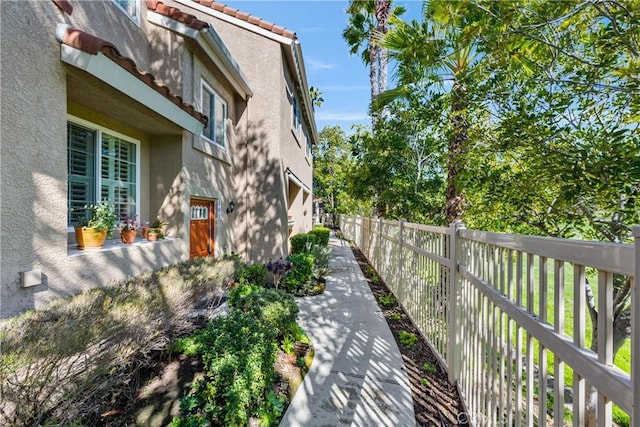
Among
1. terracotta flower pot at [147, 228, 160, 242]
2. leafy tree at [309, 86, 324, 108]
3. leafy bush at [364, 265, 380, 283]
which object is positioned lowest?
leafy bush at [364, 265, 380, 283]

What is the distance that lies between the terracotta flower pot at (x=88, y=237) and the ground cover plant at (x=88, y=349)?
92cm

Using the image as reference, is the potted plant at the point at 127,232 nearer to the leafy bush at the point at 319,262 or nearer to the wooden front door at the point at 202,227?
the wooden front door at the point at 202,227

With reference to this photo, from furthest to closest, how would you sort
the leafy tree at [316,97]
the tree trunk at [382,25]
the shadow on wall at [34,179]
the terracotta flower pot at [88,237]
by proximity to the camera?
the leafy tree at [316,97]
the tree trunk at [382,25]
the terracotta flower pot at [88,237]
the shadow on wall at [34,179]

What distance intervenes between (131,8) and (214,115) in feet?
8.77

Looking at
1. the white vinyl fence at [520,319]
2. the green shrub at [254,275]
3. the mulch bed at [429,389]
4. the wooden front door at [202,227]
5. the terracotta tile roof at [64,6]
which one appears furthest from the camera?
the wooden front door at [202,227]

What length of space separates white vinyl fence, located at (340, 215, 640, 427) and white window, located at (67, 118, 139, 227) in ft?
18.7

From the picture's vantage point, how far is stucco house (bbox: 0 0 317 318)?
3.17 metres

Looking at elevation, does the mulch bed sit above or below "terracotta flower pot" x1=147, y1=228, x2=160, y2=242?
below

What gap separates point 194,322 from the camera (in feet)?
15.1

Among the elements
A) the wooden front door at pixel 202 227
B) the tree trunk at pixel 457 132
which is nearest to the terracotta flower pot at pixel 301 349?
the tree trunk at pixel 457 132

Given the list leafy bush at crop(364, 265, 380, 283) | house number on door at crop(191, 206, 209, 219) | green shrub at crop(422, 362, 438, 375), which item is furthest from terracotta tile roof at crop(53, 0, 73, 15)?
leafy bush at crop(364, 265, 380, 283)

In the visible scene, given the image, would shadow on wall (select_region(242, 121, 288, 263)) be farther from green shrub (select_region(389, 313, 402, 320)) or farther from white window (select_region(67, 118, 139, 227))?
green shrub (select_region(389, 313, 402, 320))

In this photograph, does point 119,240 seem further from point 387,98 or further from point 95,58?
point 387,98

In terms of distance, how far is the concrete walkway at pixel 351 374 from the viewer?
330cm
